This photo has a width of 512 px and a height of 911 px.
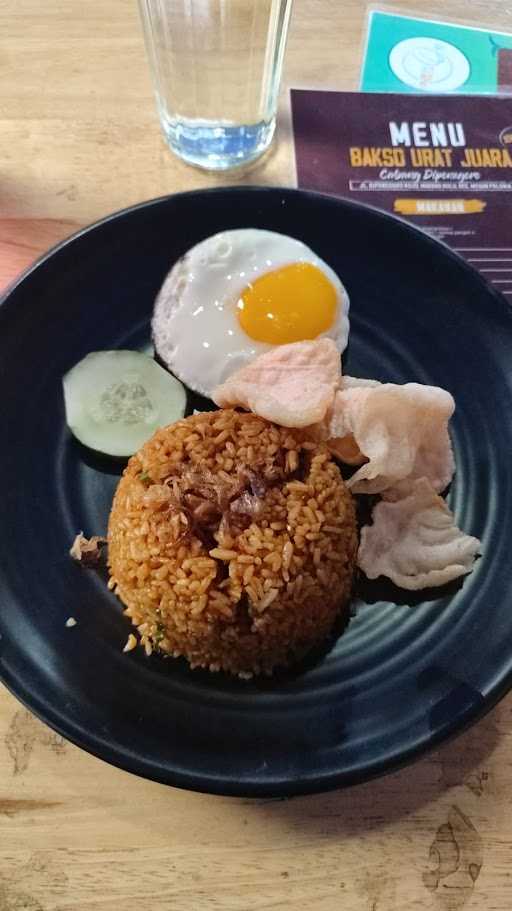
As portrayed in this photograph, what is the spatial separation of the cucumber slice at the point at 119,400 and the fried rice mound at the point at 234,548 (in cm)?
17

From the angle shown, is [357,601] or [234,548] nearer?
[234,548]

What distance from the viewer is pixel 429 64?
243 cm

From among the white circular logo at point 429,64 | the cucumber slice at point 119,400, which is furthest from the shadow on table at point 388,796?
the white circular logo at point 429,64

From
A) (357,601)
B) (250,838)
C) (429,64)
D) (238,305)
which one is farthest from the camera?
(429,64)

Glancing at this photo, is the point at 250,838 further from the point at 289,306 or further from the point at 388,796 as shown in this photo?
the point at 289,306

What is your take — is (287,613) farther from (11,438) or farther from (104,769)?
(11,438)

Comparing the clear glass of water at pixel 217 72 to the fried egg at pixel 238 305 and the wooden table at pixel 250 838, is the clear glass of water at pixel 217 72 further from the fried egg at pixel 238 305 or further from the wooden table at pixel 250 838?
the wooden table at pixel 250 838

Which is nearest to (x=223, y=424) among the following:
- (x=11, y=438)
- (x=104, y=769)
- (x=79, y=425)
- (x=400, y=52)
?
(x=79, y=425)

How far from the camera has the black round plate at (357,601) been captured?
1347 millimetres

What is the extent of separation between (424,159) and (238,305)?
2.64 feet

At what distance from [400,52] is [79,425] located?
1.62 meters

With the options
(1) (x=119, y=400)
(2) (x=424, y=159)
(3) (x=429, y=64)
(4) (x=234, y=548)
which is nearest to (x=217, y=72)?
(2) (x=424, y=159)

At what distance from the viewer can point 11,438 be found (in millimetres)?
1675

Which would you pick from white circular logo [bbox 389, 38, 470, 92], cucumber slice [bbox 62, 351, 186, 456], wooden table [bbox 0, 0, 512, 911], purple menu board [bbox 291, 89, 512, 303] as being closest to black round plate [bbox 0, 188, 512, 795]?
cucumber slice [bbox 62, 351, 186, 456]
